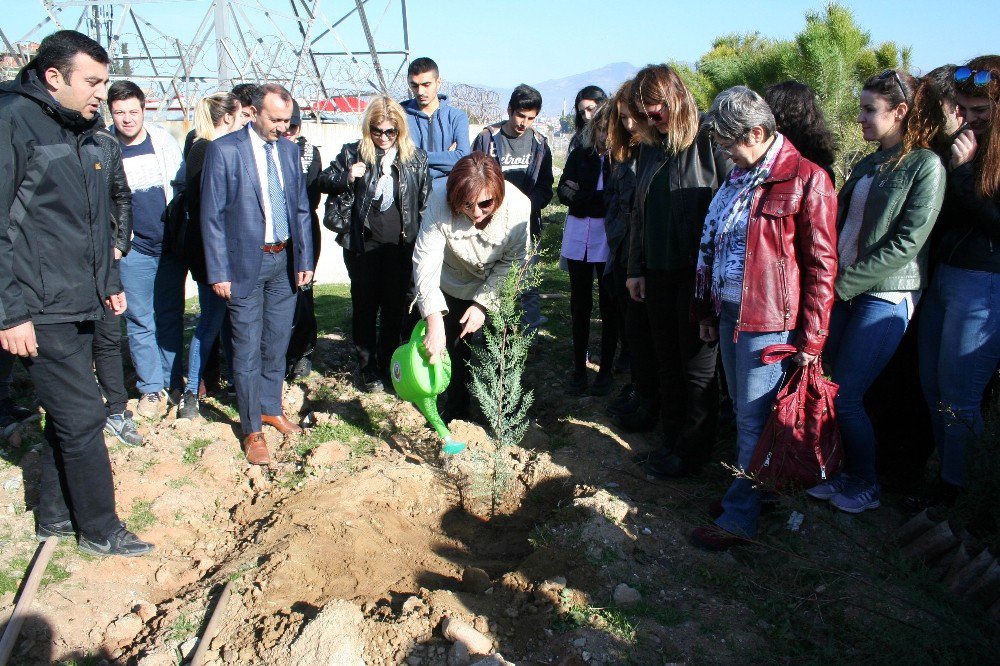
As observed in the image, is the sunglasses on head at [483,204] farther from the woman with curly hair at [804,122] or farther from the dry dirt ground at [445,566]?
the woman with curly hair at [804,122]

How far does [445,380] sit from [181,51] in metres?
10.2

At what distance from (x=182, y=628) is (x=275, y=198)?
2.50 metres

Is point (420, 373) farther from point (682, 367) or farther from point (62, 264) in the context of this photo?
point (62, 264)

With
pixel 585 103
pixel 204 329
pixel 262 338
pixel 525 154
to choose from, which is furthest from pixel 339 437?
pixel 585 103

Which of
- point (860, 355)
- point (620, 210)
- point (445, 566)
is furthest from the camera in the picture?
point (620, 210)

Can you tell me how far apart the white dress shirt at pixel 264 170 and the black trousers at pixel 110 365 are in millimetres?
1126

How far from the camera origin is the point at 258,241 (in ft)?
14.4

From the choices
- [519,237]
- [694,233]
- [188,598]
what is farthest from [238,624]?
[694,233]

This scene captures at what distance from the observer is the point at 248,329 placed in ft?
14.7

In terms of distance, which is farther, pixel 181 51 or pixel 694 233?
pixel 181 51

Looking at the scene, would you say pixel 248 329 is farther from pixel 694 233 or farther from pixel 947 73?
pixel 947 73

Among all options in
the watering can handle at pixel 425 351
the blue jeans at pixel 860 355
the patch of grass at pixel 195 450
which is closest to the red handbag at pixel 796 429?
the blue jeans at pixel 860 355

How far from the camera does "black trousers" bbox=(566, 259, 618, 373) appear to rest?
208 inches

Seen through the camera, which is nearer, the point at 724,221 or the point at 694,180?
the point at 724,221
